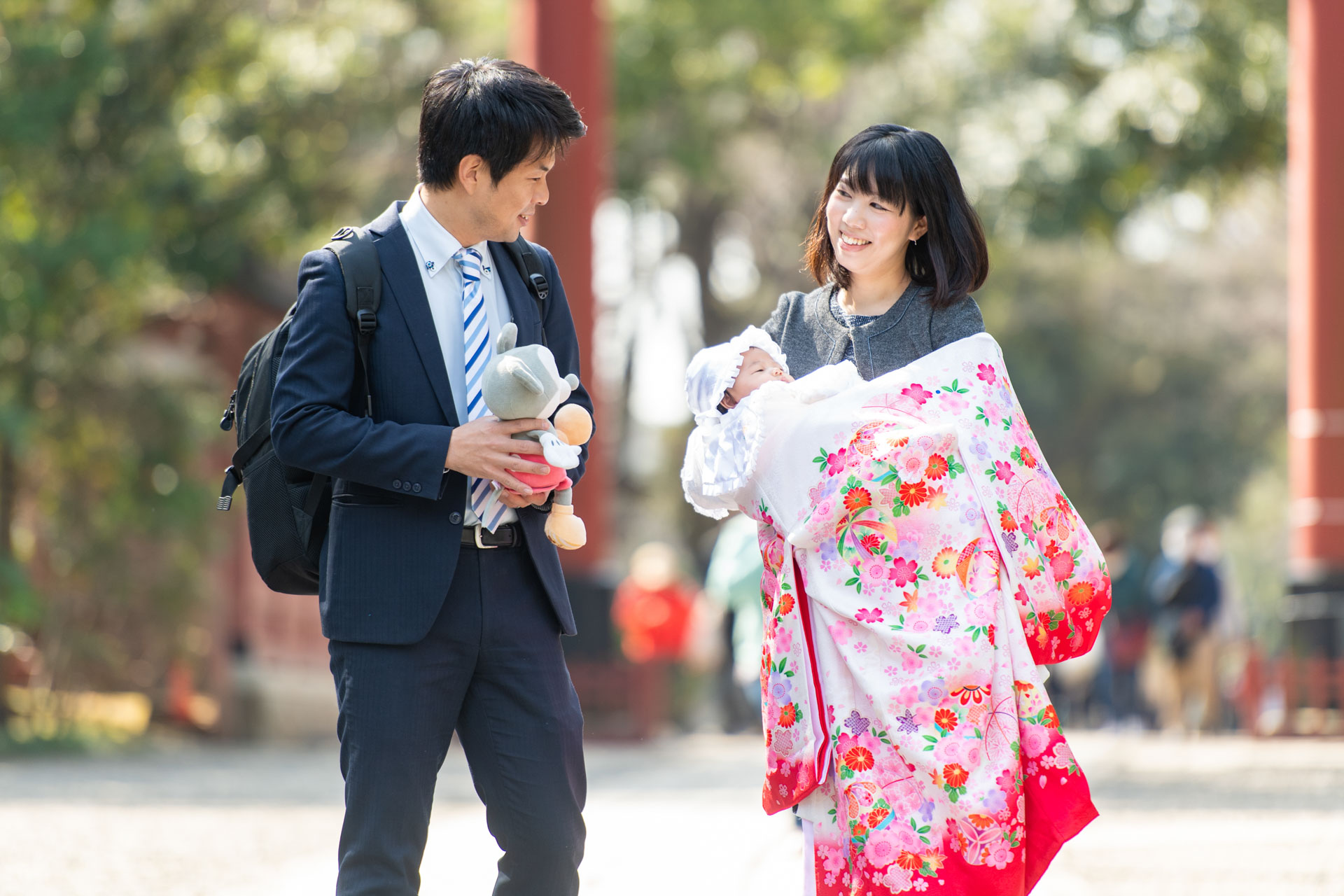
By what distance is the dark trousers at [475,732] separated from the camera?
306 centimetres

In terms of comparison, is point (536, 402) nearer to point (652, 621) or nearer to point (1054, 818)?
point (1054, 818)

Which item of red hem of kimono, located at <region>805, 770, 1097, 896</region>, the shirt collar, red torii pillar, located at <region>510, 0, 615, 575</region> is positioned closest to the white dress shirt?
the shirt collar

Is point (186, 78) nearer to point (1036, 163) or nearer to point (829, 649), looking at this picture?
point (1036, 163)

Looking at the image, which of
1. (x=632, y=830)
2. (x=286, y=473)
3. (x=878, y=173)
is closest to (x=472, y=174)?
(x=286, y=473)

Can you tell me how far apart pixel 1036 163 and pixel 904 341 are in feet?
23.8

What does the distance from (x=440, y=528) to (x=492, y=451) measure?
0.62 feet

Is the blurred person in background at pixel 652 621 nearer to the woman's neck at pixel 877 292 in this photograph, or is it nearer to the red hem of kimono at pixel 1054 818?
the woman's neck at pixel 877 292

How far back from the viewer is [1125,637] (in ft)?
47.3

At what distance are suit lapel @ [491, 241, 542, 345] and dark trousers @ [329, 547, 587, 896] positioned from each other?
0.43 m

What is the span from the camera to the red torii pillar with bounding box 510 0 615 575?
11.7m

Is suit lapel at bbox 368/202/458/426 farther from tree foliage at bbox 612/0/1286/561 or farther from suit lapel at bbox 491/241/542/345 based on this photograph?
tree foliage at bbox 612/0/1286/561

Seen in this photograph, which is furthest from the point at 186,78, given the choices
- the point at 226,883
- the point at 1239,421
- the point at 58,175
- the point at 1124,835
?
the point at 1239,421

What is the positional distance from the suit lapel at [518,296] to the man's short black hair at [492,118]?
199 millimetres

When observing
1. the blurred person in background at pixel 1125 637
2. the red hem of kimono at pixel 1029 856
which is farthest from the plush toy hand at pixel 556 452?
the blurred person in background at pixel 1125 637
